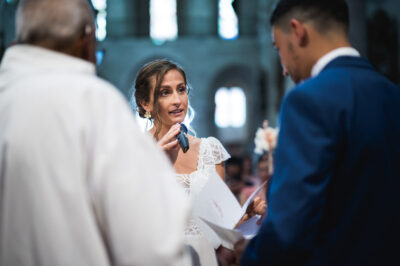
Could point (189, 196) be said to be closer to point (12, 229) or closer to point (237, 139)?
point (12, 229)

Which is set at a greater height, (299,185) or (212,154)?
(299,185)

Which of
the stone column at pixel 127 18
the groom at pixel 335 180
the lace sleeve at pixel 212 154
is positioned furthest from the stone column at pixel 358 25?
the stone column at pixel 127 18

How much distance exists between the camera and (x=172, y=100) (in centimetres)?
324

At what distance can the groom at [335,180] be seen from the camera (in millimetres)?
1885

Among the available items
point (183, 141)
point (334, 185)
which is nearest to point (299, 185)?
point (334, 185)

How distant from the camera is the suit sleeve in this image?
6.14 ft

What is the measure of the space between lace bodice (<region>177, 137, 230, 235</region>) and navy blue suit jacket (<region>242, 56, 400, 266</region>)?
1102mm

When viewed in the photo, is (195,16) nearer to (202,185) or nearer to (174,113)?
(174,113)

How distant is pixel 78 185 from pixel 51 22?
0.56 m

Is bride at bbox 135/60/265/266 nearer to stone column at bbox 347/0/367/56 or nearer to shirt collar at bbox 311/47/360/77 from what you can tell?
shirt collar at bbox 311/47/360/77

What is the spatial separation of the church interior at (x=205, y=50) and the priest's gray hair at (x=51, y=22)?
2123cm

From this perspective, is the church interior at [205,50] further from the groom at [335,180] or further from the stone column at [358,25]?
the groom at [335,180]

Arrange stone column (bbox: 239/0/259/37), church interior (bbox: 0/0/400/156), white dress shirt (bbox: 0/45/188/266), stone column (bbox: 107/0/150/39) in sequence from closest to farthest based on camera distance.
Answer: white dress shirt (bbox: 0/45/188/266), church interior (bbox: 0/0/400/156), stone column (bbox: 107/0/150/39), stone column (bbox: 239/0/259/37)

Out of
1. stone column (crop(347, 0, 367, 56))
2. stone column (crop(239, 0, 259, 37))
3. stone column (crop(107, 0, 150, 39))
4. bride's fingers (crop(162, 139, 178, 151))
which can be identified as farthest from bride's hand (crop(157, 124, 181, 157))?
stone column (crop(239, 0, 259, 37))
